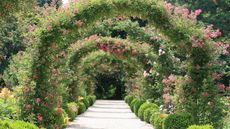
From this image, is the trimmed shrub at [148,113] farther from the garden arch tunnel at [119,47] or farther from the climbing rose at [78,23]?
the climbing rose at [78,23]

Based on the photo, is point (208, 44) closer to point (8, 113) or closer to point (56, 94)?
point (56, 94)

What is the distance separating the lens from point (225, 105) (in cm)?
1120

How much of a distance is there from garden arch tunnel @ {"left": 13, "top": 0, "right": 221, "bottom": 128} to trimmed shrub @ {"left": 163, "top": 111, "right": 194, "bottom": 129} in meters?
0.60

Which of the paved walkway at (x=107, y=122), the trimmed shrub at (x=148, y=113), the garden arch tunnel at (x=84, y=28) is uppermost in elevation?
the garden arch tunnel at (x=84, y=28)

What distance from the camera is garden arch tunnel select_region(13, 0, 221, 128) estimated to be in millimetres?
10969

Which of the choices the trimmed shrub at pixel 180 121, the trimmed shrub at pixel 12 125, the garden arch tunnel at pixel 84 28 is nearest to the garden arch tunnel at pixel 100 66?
the garden arch tunnel at pixel 84 28

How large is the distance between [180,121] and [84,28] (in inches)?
125

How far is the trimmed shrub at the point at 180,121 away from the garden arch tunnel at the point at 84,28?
60 cm

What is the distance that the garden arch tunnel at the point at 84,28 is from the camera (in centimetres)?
1097

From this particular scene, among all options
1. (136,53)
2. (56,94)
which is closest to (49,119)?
(56,94)

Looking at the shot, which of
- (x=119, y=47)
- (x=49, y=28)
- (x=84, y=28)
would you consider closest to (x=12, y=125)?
(x=49, y=28)

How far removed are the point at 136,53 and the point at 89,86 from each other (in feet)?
46.2

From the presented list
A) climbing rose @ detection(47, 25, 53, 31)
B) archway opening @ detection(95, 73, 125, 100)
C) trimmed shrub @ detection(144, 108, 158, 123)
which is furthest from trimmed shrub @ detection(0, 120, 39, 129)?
archway opening @ detection(95, 73, 125, 100)

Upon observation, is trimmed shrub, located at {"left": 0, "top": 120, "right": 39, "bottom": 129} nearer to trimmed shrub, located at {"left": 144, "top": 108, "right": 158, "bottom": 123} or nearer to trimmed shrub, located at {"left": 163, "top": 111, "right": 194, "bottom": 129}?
trimmed shrub, located at {"left": 163, "top": 111, "right": 194, "bottom": 129}
